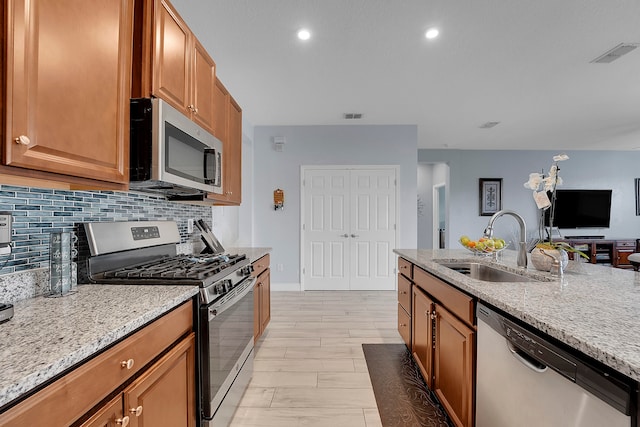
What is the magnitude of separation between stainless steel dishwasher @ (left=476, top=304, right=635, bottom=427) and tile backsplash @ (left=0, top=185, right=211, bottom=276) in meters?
1.84

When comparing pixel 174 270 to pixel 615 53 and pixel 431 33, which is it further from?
pixel 615 53

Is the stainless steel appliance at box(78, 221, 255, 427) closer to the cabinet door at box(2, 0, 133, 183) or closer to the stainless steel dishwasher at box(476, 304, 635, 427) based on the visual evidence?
the cabinet door at box(2, 0, 133, 183)

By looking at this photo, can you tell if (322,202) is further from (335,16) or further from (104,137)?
(104,137)

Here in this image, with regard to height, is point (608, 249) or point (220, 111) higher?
point (220, 111)

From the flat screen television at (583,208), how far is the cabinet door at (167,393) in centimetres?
741

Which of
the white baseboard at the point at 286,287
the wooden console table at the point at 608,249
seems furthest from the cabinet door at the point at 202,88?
the wooden console table at the point at 608,249

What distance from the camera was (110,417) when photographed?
0.83 metres

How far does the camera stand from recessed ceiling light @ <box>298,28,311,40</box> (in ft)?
7.92

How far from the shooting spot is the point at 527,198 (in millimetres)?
6359

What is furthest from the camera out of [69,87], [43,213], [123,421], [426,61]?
[426,61]

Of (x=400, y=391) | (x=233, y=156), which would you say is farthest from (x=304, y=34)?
(x=400, y=391)

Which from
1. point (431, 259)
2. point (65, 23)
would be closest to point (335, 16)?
point (65, 23)

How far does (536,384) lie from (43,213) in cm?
195

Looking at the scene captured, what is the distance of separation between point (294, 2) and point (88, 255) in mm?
2033
